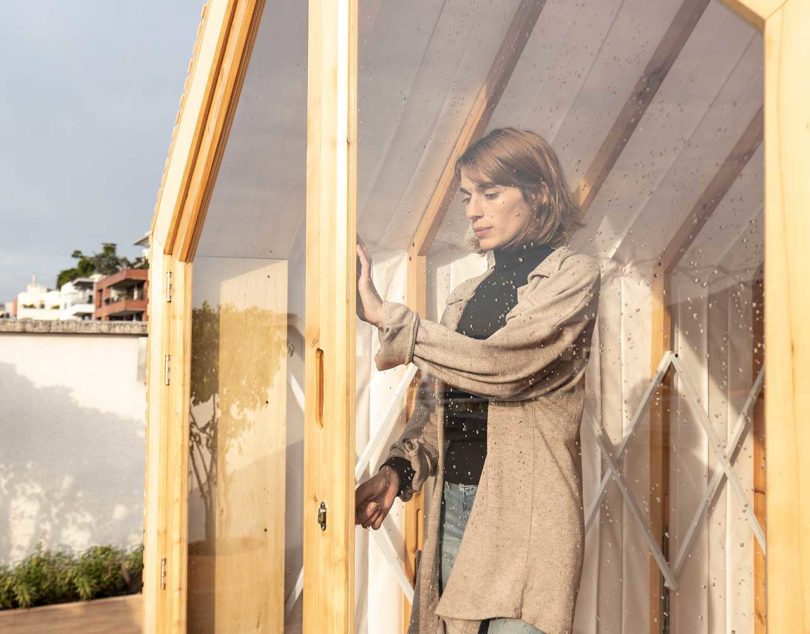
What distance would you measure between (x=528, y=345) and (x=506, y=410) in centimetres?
10

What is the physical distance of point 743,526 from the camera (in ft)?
2.51

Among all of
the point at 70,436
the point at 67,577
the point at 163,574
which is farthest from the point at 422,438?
the point at 70,436

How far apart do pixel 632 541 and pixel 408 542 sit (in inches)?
18.3

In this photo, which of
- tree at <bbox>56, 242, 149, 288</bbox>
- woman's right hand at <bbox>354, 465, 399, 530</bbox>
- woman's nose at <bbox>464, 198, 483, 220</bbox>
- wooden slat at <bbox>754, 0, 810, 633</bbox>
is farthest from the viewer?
tree at <bbox>56, 242, 149, 288</bbox>

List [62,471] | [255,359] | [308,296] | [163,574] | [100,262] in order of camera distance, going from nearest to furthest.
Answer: [308,296] → [255,359] → [163,574] → [62,471] → [100,262]

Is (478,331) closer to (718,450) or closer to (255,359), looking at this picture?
(718,450)

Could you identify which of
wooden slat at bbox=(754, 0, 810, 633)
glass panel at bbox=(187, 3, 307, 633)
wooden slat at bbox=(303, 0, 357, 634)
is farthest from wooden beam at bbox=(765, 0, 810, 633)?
glass panel at bbox=(187, 3, 307, 633)

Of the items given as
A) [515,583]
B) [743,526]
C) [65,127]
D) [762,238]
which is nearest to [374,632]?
[515,583]

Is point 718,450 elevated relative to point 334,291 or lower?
lower

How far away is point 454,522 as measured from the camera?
1.16 m

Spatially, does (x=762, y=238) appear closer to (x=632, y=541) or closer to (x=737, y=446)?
(x=737, y=446)

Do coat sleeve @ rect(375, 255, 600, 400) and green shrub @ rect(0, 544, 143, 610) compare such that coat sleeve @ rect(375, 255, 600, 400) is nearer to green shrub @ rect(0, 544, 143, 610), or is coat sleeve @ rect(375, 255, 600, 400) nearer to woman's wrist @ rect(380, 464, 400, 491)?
woman's wrist @ rect(380, 464, 400, 491)

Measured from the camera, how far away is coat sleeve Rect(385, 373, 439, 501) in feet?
3.94

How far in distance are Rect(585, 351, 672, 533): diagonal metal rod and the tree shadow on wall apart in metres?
5.20
